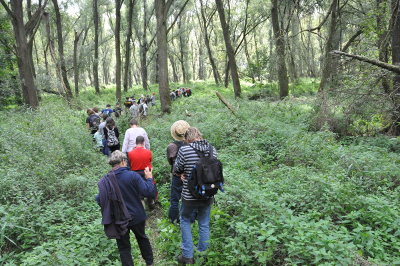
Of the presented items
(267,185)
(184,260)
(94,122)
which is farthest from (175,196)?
(94,122)

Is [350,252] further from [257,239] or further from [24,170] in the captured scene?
[24,170]

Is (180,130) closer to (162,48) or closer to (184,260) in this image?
(184,260)

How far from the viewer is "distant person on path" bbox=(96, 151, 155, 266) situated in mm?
3830

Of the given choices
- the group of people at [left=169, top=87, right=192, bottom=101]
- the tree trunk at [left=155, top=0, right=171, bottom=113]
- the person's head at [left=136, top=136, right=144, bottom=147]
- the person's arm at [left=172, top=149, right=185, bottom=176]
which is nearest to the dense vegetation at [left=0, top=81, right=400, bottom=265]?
the person's arm at [left=172, top=149, right=185, bottom=176]

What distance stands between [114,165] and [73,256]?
126 cm

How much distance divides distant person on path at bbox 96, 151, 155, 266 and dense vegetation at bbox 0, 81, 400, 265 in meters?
0.49

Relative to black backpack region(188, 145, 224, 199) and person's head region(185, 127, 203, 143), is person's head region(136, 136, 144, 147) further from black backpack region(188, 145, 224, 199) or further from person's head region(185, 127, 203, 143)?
black backpack region(188, 145, 224, 199)

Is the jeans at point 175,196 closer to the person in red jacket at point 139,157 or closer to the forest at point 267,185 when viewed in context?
the forest at point 267,185

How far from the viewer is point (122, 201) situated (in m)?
3.85

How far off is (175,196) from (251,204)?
1.44m

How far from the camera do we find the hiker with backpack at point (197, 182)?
3.97 meters

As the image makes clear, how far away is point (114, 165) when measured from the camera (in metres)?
4.01

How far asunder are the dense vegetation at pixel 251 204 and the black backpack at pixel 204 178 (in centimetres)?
60

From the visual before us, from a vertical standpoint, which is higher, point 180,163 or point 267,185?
point 180,163
